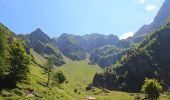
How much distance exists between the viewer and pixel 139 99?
165 meters

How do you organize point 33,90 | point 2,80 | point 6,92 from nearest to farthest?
point 6,92, point 2,80, point 33,90

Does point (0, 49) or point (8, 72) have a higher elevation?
point (0, 49)

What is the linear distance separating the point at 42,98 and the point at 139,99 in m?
68.1

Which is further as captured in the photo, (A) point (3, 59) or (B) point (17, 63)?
(B) point (17, 63)

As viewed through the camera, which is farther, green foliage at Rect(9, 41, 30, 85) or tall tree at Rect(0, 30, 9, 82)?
green foliage at Rect(9, 41, 30, 85)

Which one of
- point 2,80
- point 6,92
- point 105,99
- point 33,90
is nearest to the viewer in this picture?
point 6,92

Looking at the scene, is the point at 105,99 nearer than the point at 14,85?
No

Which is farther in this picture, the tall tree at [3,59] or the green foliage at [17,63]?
the green foliage at [17,63]

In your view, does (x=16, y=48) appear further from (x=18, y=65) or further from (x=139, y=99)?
(x=139, y=99)

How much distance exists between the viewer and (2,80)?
109 m

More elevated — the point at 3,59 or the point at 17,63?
the point at 3,59

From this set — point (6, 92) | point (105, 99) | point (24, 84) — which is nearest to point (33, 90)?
point (24, 84)

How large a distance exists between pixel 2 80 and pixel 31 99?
12.2 meters

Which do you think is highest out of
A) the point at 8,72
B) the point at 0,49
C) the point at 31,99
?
the point at 0,49
